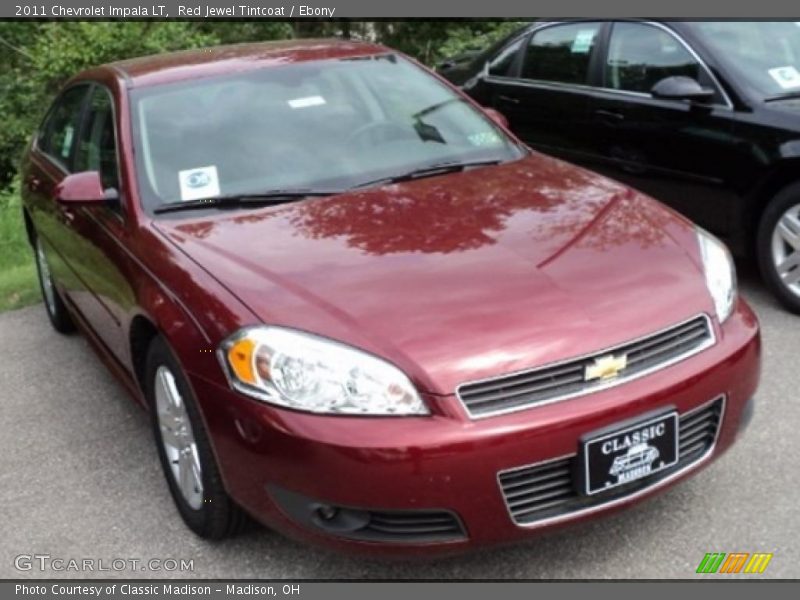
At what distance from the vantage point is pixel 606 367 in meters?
2.77

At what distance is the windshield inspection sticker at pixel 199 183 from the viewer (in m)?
3.67

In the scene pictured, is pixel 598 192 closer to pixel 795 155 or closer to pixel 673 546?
pixel 673 546

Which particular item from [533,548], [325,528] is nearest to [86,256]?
[325,528]

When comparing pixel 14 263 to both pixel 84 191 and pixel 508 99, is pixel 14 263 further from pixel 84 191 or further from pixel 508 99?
pixel 84 191

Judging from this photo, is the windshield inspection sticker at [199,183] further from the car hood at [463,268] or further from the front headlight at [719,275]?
the front headlight at [719,275]

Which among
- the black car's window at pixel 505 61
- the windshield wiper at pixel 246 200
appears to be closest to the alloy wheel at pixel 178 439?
the windshield wiper at pixel 246 200

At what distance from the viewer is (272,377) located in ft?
9.11

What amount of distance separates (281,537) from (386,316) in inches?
37.9

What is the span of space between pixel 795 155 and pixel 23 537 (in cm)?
375

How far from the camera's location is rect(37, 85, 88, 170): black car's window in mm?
4789

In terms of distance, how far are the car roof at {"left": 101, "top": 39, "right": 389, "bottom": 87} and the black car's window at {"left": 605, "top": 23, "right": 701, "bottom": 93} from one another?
5.68 feet

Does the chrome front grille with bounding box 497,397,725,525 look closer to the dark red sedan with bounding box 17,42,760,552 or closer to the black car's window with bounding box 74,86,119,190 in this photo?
the dark red sedan with bounding box 17,42,760,552

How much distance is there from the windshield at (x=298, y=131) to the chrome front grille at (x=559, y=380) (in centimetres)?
131

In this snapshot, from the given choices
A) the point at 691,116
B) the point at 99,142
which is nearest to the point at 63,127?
the point at 99,142
